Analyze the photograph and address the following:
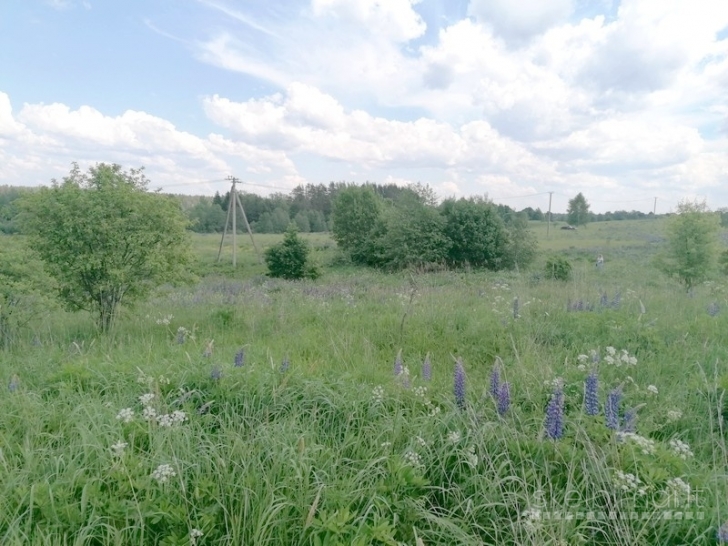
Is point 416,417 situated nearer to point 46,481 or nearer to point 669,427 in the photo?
point 669,427

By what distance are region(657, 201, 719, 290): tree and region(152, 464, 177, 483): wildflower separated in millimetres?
13767

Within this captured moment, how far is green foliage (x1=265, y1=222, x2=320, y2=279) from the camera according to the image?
2528 centimetres

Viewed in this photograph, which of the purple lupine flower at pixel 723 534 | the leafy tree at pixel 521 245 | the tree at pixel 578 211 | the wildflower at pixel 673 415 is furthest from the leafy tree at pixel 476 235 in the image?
the tree at pixel 578 211

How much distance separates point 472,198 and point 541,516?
95.8ft

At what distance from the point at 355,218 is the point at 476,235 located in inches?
448

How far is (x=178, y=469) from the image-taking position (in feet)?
A: 7.00

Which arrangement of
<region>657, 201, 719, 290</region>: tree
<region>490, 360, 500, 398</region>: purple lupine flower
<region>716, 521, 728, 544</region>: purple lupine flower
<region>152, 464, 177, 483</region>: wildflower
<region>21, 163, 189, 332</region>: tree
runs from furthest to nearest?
1. <region>657, 201, 719, 290</region>: tree
2. <region>21, 163, 189, 332</region>: tree
3. <region>490, 360, 500, 398</region>: purple lupine flower
4. <region>152, 464, 177, 483</region>: wildflower
5. <region>716, 521, 728, 544</region>: purple lupine flower

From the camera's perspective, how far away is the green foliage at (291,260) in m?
25.3

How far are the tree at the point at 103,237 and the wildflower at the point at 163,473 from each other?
535 cm

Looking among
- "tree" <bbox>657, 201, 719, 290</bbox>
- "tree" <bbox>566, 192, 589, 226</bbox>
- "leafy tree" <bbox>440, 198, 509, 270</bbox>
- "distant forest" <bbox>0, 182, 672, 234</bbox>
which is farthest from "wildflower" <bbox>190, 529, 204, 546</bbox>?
"tree" <bbox>566, 192, 589, 226</bbox>

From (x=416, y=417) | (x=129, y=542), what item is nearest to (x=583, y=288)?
(x=416, y=417)

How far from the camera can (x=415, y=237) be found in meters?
28.2

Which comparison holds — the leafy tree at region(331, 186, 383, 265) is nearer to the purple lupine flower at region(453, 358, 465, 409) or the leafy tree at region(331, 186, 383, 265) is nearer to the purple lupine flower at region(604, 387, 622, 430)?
the purple lupine flower at region(453, 358, 465, 409)

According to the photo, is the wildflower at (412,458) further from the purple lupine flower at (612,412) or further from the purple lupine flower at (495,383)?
the purple lupine flower at (612,412)
